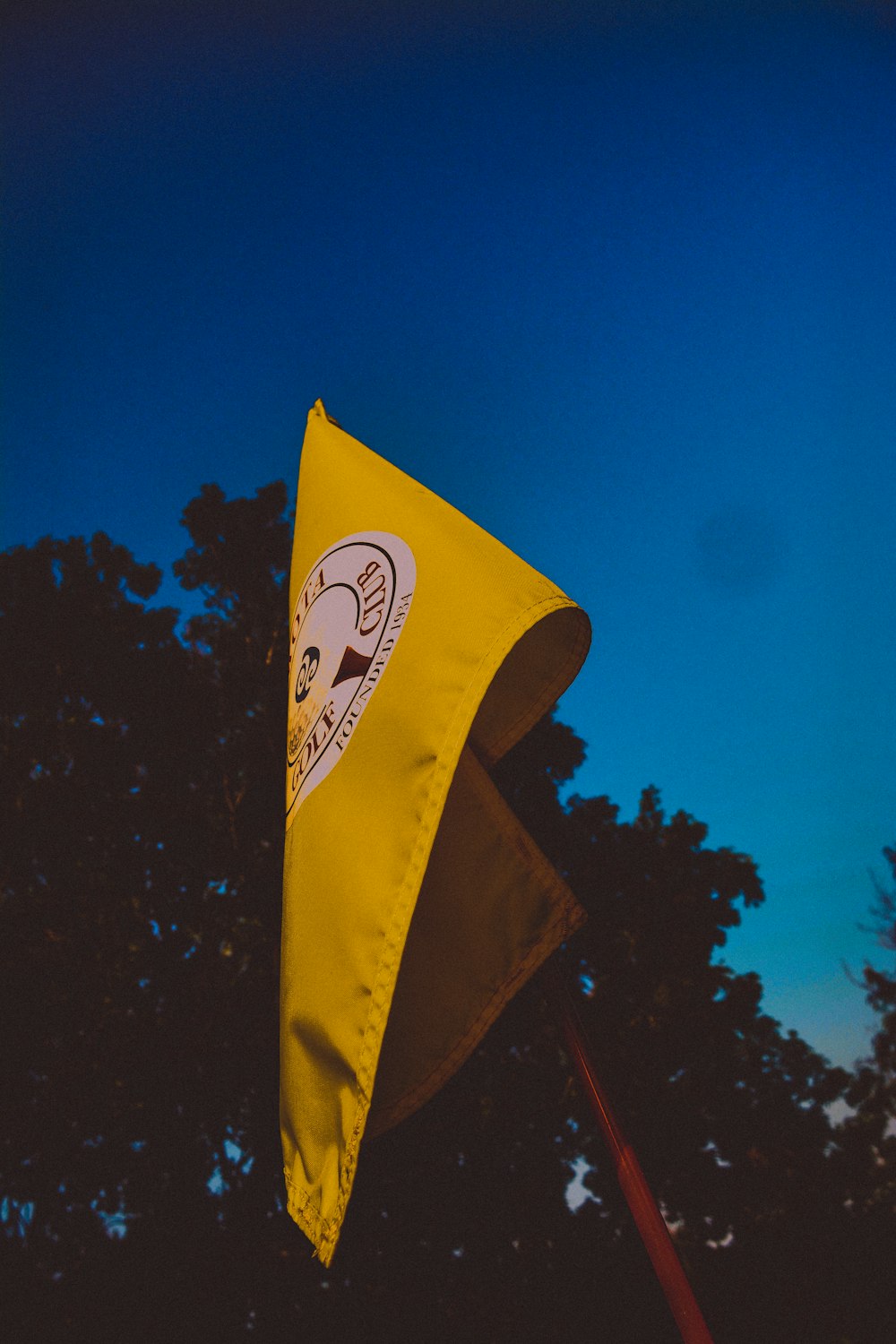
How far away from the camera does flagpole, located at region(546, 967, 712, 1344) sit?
124 centimetres

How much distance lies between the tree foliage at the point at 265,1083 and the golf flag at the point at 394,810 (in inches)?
195

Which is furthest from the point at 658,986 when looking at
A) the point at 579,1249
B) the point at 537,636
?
the point at 537,636

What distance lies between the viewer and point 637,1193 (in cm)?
133

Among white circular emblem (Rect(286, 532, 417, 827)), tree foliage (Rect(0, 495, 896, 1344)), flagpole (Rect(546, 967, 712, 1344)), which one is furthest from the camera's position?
tree foliage (Rect(0, 495, 896, 1344))

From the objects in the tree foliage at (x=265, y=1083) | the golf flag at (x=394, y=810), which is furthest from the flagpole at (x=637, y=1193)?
the tree foliage at (x=265, y=1083)

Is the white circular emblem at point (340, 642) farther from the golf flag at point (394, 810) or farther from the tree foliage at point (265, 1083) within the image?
the tree foliage at point (265, 1083)

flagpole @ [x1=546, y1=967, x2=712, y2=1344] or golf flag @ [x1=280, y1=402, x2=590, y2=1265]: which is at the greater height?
golf flag @ [x1=280, y1=402, x2=590, y2=1265]

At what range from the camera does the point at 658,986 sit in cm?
671

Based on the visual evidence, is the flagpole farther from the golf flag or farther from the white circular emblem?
the white circular emblem

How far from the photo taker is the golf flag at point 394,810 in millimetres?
1275

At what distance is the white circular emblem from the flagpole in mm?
642

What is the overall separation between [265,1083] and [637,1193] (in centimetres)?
555

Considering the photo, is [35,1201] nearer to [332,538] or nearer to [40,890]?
[40,890]

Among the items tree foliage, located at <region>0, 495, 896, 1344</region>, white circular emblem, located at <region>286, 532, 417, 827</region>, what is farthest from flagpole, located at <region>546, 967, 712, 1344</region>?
tree foliage, located at <region>0, 495, 896, 1344</region>
